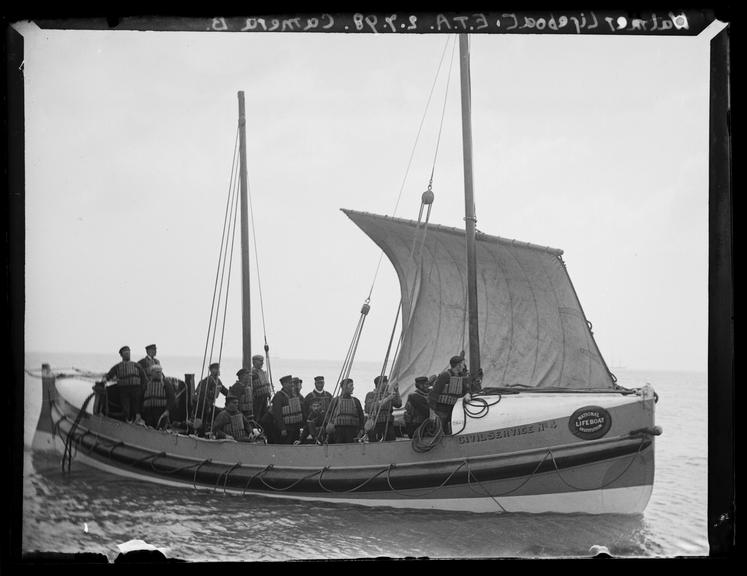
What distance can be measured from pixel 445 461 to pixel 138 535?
3.24 metres

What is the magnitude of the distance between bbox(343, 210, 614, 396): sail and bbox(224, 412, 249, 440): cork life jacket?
7.30ft

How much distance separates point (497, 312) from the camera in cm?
1081

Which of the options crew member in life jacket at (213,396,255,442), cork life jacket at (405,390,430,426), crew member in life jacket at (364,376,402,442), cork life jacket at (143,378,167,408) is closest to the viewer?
cork life jacket at (405,390,430,426)

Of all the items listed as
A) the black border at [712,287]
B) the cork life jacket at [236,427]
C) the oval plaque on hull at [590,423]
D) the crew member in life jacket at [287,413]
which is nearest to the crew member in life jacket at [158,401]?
the cork life jacket at [236,427]

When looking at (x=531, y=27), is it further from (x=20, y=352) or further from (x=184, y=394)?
(x=184, y=394)

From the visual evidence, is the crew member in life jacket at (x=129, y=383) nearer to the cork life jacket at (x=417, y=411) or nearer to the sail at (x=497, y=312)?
the cork life jacket at (x=417, y=411)

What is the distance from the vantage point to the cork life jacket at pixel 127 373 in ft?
27.2

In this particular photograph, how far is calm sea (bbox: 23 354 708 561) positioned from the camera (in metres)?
5.51

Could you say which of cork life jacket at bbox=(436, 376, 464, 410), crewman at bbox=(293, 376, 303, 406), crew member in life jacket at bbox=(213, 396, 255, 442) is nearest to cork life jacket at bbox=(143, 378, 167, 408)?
crew member in life jacket at bbox=(213, 396, 255, 442)

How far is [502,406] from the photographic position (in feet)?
26.2

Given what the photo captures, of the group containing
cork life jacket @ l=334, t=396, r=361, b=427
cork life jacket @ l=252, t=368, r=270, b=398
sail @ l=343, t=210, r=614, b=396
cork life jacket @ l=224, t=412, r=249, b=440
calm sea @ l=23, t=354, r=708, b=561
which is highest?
sail @ l=343, t=210, r=614, b=396

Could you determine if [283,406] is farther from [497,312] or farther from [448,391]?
A: [497,312]

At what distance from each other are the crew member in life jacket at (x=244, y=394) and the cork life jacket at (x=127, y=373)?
3.84 ft

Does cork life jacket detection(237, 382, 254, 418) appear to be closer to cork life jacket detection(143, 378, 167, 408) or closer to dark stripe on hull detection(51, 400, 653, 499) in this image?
dark stripe on hull detection(51, 400, 653, 499)
